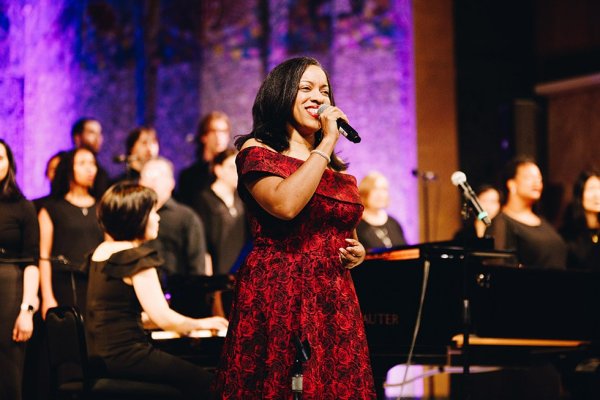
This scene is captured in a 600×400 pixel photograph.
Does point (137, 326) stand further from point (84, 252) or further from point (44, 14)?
point (44, 14)

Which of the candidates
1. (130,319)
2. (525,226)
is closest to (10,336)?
(130,319)

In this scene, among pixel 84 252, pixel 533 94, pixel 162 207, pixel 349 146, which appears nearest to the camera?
pixel 84 252

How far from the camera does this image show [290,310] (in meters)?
2.81

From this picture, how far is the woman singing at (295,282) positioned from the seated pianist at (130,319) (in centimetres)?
132

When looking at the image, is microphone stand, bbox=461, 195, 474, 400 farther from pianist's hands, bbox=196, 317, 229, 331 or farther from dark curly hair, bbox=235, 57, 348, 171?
dark curly hair, bbox=235, 57, 348, 171

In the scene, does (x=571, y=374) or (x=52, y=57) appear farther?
(x=52, y=57)

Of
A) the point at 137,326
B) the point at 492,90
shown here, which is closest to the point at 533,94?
the point at 492,90

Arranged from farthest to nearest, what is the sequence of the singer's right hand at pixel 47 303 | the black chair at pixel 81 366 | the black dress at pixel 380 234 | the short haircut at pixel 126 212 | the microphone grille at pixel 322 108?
the black dress at pixel 380 234
the singer's right hand at pixel 47 303
the short haircut at pixel 126 212
the black chair at pixel 81 366
the microphone grille at pixel 322 108

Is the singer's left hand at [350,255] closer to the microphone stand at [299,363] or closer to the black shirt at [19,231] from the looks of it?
the microphone stand at [299,363]

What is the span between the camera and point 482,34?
8672 mm

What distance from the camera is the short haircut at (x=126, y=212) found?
14.0 ft

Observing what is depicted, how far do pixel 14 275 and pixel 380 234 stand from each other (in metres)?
2.80

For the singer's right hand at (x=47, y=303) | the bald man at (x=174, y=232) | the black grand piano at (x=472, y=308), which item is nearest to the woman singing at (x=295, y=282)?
the black grand piano at (x=472, y=308)

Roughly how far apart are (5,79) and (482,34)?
14.4ft
